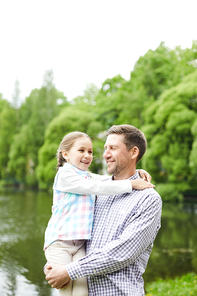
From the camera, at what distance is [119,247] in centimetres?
180

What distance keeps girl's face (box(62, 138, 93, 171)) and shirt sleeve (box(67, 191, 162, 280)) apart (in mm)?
721

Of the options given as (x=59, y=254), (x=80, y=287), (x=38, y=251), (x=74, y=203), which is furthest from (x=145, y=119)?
(x=80, y=287)

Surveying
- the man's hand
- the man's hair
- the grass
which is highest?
the man's hair

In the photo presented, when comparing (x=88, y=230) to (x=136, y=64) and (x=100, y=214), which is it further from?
(x=136, y=64)

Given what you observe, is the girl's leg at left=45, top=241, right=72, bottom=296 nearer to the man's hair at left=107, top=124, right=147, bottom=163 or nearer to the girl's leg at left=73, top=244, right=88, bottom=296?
the girl's leg at left=73, top=244, right=88, bottom=296

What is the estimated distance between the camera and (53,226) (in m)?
2.16

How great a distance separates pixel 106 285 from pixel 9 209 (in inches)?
764

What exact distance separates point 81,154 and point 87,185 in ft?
1.26

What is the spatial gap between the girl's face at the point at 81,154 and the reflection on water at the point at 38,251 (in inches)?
239

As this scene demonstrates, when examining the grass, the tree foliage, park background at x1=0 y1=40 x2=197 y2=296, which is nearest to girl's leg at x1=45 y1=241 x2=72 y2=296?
park background at x1=0 y1=40 x2=197 y2=296

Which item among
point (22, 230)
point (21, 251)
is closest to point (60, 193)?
point (21, 251)

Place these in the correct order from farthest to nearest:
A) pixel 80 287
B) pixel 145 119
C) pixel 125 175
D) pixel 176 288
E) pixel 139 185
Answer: pixel 145 119 → pixel 176 288 → pixel 125 175 → pixel 139 185 → pixel 80 287

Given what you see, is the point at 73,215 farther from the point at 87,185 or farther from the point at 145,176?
the point at 145,176

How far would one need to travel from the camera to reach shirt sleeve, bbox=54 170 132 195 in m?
2.07
